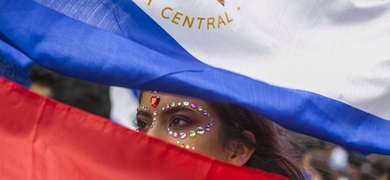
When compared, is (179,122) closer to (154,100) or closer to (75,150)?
(154,100)

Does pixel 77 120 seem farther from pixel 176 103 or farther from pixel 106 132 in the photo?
pixel 176 103

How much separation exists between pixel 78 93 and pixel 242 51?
322 cm

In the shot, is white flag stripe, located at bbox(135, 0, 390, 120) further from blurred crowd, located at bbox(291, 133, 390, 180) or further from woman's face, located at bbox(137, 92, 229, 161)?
blurred crowd, located at bbox(291, 133, 390, 180)

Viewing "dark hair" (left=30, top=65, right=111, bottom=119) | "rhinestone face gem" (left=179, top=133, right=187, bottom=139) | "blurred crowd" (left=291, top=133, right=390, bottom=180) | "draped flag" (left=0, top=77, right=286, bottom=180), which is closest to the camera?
Result: "draped flag" (left=0, top=77, right=286, bottom=180)

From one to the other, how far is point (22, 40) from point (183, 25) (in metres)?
0.49

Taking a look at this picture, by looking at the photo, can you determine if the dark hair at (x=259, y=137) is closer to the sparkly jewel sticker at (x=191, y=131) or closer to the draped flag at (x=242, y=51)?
the sparkly jewel sticker at (x=191, y=131)

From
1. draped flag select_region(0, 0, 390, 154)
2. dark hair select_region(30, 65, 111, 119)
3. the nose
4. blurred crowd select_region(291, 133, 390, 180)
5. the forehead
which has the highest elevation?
draped flag select_region(0, 0, 390, 154)

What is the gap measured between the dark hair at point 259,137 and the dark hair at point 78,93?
7.66 ft

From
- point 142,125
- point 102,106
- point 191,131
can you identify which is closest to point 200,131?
point 191,131

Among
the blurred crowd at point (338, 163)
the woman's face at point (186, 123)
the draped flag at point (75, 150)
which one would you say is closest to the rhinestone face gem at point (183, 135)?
the woman's face at point (186, 123)

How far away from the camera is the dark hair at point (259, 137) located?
3.55 metres

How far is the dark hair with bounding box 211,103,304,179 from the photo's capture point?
355 cm

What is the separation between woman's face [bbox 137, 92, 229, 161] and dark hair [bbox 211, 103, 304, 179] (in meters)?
0.05

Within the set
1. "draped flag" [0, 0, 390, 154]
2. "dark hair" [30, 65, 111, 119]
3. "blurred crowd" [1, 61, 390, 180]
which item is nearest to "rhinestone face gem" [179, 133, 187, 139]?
"draped flag" [0, 0, 390, 154]
